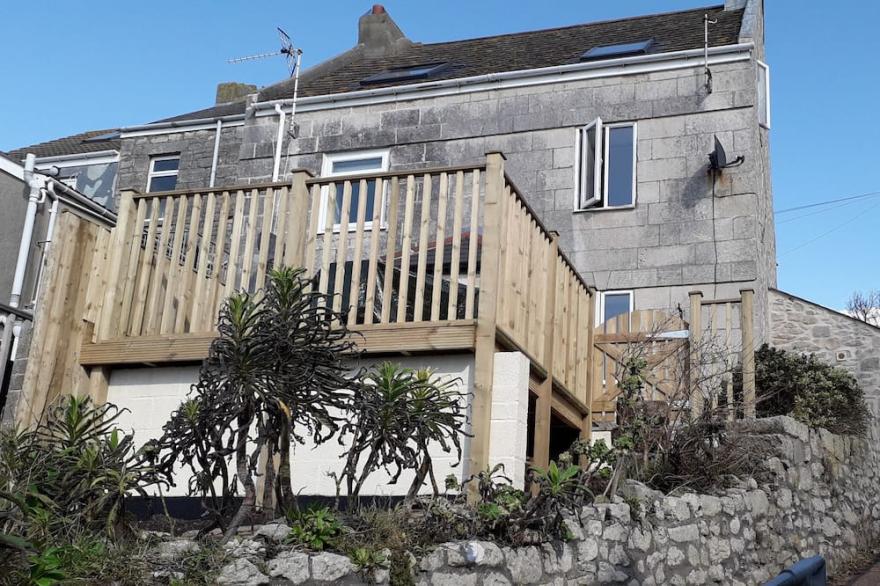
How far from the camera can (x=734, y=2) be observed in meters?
16.2

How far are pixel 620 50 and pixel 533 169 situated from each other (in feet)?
7.35

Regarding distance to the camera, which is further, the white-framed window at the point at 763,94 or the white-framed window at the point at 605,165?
the white-framed window at the point at 763,94

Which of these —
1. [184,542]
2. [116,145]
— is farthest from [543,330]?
[116,145]

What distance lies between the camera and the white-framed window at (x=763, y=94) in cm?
1445

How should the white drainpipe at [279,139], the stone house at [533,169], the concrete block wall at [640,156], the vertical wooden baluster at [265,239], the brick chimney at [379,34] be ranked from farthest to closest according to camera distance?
the brick chimney at [379,34] < the white drainpipe at [279,139] < the concrete block wall at [640,156] < the stone house at [533,169] < the vertical wooden baluster at [265,239]

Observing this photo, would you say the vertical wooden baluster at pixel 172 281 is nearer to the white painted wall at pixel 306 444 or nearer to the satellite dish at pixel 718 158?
the white painted wall at pixel 306 444

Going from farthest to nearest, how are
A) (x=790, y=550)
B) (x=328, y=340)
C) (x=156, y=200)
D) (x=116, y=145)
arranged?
(x=116, y=145) → (x=790, y=550) → (x=156, y=200) → (x=328, y=340)

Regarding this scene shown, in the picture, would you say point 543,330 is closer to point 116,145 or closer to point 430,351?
point 430,351

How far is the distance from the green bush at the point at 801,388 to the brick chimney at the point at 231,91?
13.7m

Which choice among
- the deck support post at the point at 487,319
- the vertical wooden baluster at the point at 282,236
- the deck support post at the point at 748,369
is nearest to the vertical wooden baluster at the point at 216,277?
the vertical wooden baluster at the point at 282,236

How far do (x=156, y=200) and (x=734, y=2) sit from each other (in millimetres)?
11502

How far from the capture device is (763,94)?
14.6m

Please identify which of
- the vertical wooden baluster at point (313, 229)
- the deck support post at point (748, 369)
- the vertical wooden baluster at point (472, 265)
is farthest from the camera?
the deck support post at point (748, 369)

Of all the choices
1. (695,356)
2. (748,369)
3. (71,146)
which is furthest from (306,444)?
(71,146)
